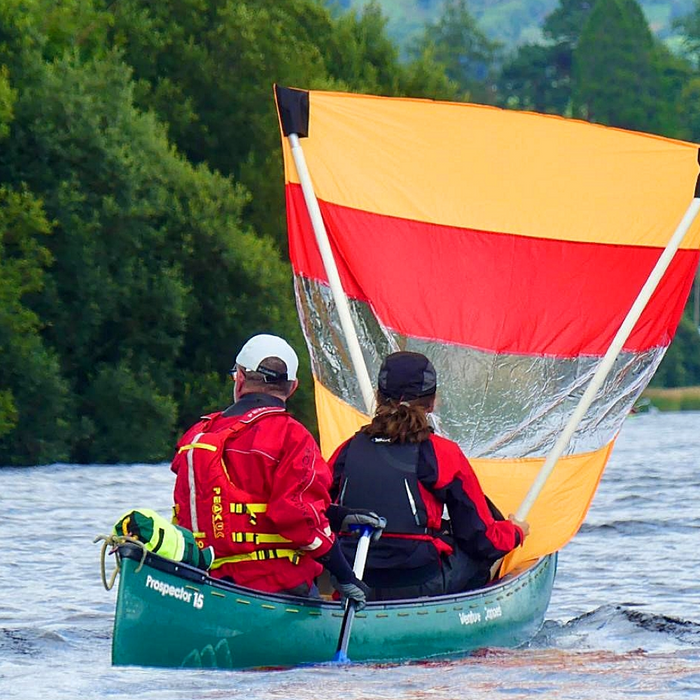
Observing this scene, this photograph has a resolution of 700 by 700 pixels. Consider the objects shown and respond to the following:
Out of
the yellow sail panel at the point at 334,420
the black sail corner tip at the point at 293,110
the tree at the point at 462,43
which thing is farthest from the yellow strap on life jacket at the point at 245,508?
the tree at the point at 462,43

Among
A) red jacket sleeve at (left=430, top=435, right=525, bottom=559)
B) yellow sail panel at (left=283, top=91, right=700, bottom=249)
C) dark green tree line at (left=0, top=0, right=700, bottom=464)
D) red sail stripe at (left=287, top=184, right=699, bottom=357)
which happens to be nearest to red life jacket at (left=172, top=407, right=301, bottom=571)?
red jacket sleeve at (left=430, top=435, right=525, bottom=559)

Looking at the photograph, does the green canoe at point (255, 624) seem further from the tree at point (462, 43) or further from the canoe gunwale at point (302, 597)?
the tree at point (462, 43)

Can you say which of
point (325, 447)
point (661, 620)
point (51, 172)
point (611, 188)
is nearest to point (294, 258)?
point (325, 447)

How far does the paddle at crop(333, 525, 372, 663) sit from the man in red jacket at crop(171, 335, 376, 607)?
24 centimetres

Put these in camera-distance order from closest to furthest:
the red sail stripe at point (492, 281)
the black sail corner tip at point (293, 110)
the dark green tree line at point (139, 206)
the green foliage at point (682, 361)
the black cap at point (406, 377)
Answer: the black cap at point (406, 377), the black sail corner tip at point (293, 110), the red sail stripe at point (492, 281), the dark green tree line at point (139, 206), the green foliage at point (682, 361)

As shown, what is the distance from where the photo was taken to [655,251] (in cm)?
1101

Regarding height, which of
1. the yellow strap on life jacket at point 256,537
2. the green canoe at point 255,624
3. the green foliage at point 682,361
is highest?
the yellow strap on life jacket at point 256,537

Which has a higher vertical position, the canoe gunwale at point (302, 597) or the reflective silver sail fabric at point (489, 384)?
the reflective silver sail fabric at point (489, 384)

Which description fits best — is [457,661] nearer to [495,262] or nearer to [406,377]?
[406,377]

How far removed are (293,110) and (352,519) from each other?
3541mm

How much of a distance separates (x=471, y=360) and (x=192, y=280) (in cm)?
1887

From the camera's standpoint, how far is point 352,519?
808 centimetres

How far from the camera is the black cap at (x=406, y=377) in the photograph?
8.23m

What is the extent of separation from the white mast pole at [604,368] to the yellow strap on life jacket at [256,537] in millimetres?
2564
